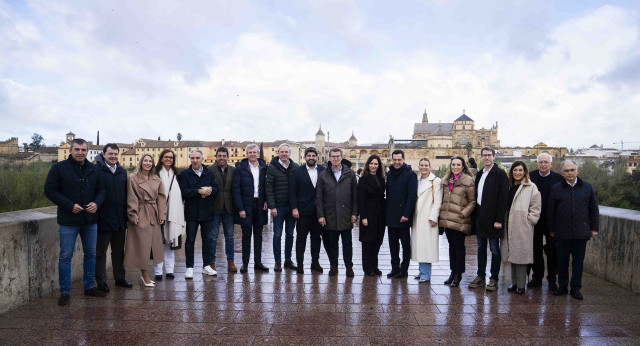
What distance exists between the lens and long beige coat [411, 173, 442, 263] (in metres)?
5.52

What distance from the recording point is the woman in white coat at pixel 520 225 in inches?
198

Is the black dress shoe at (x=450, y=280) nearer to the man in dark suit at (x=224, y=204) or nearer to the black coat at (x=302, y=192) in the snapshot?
the black coat at (x=302, y=192)

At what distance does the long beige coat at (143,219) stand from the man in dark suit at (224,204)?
71 centimetres

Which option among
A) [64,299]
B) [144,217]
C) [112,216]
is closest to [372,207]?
[144,217]

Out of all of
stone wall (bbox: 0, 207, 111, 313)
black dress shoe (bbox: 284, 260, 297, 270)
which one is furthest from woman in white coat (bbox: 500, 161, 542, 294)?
stone wall (bbox: 0, 207, 111, 313)

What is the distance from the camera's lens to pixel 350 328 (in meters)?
3.85

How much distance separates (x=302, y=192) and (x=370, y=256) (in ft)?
4.12

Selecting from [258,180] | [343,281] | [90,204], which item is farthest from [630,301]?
[90,204]

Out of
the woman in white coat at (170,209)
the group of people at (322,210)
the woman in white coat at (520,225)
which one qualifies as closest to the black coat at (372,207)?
the group of people at (322,210)

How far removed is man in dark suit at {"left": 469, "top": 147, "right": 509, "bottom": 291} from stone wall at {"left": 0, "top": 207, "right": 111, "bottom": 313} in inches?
191

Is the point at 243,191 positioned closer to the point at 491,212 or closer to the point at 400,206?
the point at 400,206

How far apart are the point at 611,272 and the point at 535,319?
2080 mm

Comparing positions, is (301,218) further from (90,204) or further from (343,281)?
(90,204)

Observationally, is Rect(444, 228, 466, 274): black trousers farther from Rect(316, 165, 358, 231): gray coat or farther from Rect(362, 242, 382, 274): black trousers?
Rect(316, 165, 358, 231): gray coat
